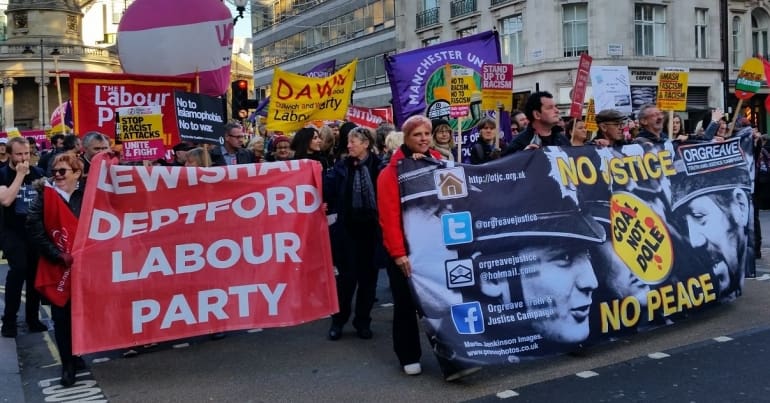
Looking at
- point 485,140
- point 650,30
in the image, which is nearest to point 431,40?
point 650,30

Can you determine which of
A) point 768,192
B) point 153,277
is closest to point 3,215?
point 153,277

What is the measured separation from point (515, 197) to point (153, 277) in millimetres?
2762

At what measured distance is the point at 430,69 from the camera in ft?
35.7

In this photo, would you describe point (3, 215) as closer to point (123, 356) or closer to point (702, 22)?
point (123, 356)

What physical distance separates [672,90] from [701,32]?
92.7 ft

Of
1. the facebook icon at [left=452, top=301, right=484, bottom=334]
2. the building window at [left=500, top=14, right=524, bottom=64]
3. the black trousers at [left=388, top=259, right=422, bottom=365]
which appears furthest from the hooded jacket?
the building window at [left=500, top=14, right=524, bottom=64]

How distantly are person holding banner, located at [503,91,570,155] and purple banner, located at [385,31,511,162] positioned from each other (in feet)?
13.2

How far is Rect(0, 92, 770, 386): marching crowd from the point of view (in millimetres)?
5652

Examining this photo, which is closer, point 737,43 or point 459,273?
point 459,273

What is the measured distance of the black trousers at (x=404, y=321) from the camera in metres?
5.64

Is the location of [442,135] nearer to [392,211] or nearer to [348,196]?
[348,196]

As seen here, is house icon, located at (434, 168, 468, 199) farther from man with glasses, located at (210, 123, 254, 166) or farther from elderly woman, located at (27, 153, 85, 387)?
man with glasses, located at (210, 123, 254, 166)

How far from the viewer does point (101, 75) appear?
26.6 ft

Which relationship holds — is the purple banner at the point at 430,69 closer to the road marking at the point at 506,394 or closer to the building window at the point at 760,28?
the road marking at the point at 506,394
